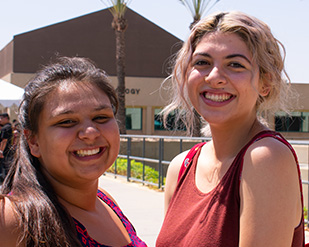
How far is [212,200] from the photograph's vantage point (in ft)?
6.50

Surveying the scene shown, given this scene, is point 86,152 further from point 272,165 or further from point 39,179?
point 272,165

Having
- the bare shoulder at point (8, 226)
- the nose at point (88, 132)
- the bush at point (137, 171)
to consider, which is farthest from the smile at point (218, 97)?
the bush at point (137, 171)

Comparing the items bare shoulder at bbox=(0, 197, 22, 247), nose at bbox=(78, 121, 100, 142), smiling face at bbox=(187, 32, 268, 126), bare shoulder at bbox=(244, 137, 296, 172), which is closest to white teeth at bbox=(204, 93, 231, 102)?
smiling face at bbox=(187, 32, 268, 126)

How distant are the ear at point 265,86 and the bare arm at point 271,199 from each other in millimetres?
339

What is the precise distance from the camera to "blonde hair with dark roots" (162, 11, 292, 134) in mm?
1950

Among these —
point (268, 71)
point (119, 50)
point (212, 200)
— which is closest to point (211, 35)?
point (268, 71)

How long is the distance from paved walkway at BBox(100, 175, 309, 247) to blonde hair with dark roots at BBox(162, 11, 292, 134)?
3717mm

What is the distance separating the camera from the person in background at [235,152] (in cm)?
174

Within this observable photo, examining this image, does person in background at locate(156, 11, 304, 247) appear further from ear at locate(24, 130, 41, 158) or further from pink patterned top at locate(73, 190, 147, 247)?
ear at locate(24, 130, 41, 158)

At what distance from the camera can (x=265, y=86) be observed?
2047 millimetres

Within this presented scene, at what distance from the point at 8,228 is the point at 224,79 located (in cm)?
110

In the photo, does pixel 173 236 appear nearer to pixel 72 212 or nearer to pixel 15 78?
pixel 72 212

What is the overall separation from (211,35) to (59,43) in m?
28.5

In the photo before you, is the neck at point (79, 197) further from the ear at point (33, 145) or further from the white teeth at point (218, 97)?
the white teeth at point (218, 97)
